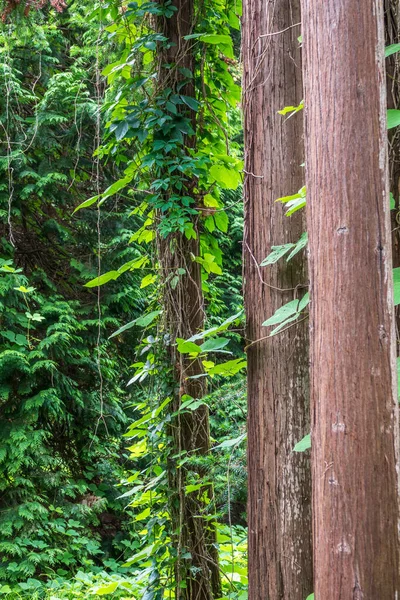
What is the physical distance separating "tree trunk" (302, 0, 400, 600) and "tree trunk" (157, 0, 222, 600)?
5.34 feet

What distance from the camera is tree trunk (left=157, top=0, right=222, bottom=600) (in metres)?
2.99

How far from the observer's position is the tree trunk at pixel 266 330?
2.02 meters

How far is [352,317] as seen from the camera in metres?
1.28

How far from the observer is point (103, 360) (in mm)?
6652

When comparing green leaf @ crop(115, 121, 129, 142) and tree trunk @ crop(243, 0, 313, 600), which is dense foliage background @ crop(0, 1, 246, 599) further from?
tree trunk @ crop(243, 0, 313, 600)

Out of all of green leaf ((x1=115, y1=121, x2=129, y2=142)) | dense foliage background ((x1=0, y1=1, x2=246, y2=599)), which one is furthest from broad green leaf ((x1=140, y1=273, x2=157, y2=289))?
dense foliage background ((x1=0, y1=1, x2=246, y2=599))

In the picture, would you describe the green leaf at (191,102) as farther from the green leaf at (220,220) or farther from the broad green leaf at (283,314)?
the broad green leaf at (283,314)

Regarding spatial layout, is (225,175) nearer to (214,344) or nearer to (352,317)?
(214,344)

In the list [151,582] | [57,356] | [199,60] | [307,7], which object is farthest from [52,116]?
Result: [307,7]

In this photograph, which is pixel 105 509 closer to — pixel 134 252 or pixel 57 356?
pixel 57 356

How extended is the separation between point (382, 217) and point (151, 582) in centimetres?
234

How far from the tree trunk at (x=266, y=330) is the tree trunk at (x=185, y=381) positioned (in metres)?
0.83

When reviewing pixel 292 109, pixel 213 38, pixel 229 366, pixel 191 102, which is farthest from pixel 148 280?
pixel 292 109

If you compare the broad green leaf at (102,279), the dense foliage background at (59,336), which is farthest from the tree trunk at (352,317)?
the dense foliage background at (59,336)
